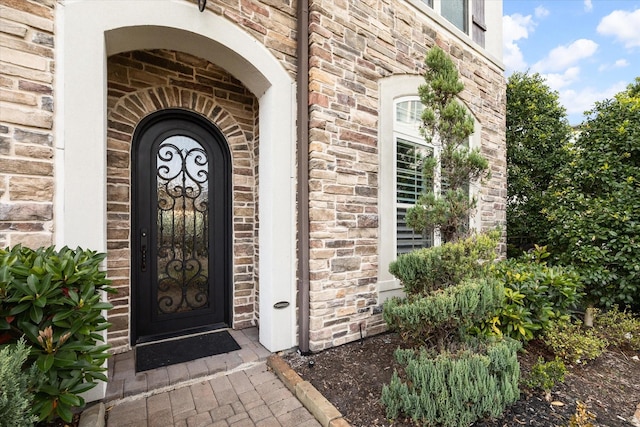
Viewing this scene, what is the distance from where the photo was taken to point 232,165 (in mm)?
3250

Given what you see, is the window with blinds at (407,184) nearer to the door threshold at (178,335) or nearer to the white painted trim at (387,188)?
the white painted trim at (387,188)

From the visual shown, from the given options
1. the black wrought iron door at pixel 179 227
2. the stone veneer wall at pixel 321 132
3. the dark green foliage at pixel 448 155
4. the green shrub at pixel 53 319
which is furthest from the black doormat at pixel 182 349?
the dark green foliage at pixel 448 155

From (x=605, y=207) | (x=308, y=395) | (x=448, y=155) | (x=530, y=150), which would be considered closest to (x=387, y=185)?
(x=448, y=155)

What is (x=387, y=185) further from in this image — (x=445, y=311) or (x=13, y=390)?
(x=13, y=390)

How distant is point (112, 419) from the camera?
1.91 m

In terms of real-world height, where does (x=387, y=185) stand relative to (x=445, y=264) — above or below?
above

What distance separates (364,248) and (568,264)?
3.11m

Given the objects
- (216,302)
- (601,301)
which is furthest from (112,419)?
(601,301)

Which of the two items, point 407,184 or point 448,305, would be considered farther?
point 407,184

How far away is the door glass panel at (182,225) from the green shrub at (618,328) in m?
4.42

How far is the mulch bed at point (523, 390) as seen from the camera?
6.23ft

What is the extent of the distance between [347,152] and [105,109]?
1989mm

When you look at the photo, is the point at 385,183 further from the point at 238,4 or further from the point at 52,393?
the point at 52,393

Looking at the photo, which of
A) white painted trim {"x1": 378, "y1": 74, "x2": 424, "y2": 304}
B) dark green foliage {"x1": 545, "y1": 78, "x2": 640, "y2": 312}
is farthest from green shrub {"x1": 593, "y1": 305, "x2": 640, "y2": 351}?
white painted trim {"x1": 378, "y1": 74, "x2": 424, "y2": 304}
